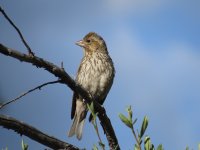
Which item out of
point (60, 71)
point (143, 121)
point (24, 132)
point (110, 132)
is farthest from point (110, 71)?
point (143, 121)

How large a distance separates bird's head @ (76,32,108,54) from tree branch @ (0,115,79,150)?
20.8ft

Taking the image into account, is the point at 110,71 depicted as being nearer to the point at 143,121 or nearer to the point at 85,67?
the point at 85,67

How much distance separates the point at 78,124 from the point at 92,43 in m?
1.90

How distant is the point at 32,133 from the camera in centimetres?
311

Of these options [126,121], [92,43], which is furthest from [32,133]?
[92,43]

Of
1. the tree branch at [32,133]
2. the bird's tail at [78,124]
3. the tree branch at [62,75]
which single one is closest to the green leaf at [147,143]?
the tree branch at [62,75]

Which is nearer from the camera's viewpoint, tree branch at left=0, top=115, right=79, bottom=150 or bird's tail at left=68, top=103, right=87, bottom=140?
tree branch at left=0, top=115, right=79, bottom=150

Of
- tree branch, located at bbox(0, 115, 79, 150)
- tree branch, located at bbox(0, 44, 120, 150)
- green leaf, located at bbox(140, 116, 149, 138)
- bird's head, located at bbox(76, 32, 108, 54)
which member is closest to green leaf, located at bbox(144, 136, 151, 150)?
green leaf, located at bbox(140, 116, 149, 138)

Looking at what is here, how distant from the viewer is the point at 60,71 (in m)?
3.69

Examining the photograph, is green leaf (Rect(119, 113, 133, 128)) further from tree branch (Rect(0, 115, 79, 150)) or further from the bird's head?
the bird's head

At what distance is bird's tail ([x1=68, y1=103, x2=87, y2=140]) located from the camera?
26.9ft

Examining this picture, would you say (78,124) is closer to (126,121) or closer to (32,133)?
(32,133)

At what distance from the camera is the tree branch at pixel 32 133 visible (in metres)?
2.99

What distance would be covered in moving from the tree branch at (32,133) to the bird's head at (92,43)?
6352mm
